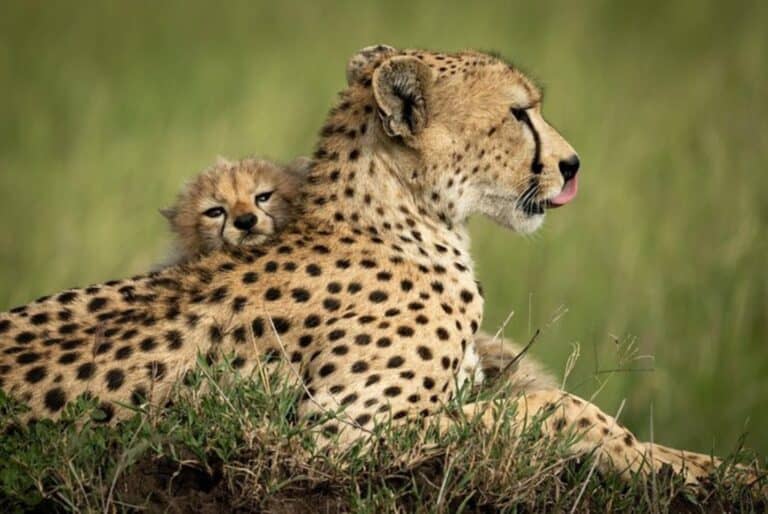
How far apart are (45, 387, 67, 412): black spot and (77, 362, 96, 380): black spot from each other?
0.21 feet

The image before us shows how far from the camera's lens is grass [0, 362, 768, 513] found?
11.0 ft

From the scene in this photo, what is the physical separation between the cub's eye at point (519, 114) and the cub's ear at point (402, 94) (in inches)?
12.2

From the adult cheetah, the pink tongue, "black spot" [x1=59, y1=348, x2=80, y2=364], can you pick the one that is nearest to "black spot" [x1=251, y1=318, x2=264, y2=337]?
the adult cheetah

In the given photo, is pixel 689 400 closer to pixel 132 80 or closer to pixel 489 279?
pixel 489 279

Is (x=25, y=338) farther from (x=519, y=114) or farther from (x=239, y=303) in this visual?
(x=519, y=114)

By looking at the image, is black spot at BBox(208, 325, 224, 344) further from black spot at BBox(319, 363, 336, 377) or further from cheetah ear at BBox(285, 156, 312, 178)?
cheetah ear at BBox(285, 156, 312, 178)

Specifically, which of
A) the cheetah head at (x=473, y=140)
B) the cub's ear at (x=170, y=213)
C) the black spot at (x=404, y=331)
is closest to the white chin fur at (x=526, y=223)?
the cheetah head at (x=473, y=140)

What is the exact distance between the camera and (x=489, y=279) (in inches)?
280

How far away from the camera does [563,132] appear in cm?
810

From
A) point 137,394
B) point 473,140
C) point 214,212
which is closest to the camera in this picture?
point 137,394

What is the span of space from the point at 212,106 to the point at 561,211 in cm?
235

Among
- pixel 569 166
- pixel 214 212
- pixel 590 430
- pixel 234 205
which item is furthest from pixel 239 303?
pixel 569 166

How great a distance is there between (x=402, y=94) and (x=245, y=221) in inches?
25.1

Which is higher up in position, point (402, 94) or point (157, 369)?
point (402, 94)
